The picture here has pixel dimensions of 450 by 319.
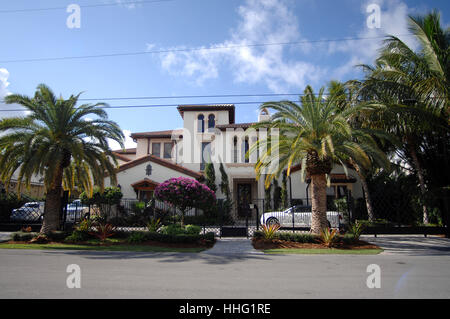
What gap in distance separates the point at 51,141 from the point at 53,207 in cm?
315

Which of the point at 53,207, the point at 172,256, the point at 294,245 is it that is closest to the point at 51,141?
the point at 53,207

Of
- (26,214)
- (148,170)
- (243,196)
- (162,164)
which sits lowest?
(26,214)

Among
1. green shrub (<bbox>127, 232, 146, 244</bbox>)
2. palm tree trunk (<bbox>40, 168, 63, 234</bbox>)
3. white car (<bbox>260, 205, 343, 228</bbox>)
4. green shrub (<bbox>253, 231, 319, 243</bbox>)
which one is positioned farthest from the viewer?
white car (<bbox>260, 205, 343, 228</bbox>)

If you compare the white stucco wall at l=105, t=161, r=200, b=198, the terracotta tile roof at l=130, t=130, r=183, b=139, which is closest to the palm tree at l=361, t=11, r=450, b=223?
the white stucco wall at l=105, t=161, r=200, b=198

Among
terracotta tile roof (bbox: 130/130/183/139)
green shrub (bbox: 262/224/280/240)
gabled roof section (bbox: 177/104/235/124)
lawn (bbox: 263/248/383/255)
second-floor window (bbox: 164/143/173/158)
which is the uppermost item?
gabled roof section (bbox: 177/104/235/124)

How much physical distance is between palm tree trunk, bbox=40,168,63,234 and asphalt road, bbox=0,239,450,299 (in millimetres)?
2604

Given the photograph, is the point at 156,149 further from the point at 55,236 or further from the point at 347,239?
the point at 347,239

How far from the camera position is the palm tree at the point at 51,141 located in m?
12.1

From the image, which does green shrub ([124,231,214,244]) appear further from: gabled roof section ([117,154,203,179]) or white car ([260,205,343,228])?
gabled roof section ([117,154,203,179])

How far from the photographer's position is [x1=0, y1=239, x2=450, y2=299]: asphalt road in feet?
17.6

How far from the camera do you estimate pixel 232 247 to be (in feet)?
39.2

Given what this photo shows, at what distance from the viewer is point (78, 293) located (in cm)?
518

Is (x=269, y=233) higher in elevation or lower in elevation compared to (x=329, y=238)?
higher
